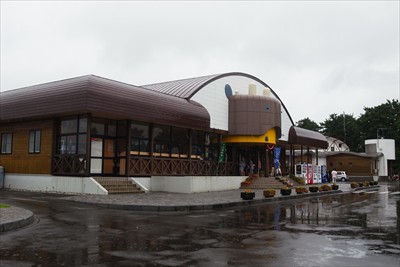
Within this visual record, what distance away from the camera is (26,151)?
2456cm

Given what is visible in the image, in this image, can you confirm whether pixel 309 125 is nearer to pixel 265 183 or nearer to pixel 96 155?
pixel 265 183

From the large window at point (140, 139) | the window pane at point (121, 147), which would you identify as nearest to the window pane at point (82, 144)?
the window pane at point (121, 147)

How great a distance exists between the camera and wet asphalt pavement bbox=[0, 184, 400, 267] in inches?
272

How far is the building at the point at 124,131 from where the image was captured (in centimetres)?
2117

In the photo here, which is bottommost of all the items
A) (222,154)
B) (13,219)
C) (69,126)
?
(13,219)

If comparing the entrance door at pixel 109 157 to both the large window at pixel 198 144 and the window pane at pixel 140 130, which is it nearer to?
the window pane at pixel 140 130

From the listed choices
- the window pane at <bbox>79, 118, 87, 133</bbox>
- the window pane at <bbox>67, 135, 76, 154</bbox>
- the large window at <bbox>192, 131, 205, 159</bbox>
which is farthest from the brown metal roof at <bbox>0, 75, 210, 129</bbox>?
the large window at <bbox>192, 131, 205, 159</bbox>

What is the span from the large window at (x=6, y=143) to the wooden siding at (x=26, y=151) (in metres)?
0.27

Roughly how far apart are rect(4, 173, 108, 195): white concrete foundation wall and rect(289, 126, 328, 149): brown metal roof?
2412cm

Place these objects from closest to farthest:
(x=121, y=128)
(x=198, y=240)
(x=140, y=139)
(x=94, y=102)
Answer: (x=198, y=240) < (x=94, y=102) < (x=121, y=128) < (x=140, y=139)

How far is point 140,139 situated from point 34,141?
6.57 meters

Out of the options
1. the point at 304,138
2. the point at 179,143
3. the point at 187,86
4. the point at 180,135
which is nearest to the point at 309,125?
the point at 304,138

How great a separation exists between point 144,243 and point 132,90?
15.2m

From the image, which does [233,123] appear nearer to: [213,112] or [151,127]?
[213,112]
